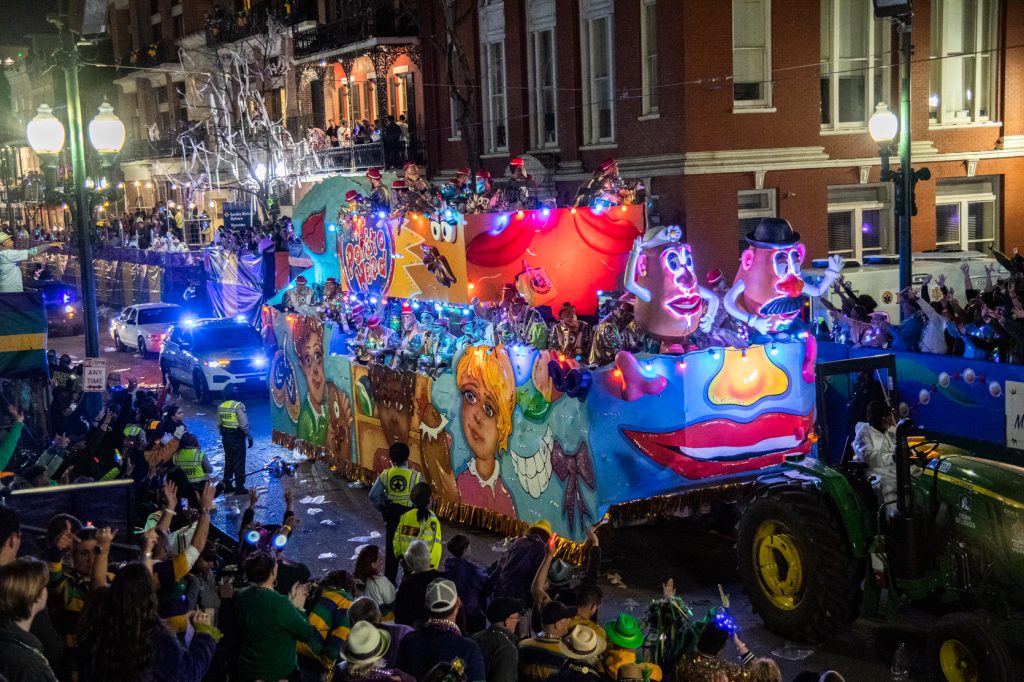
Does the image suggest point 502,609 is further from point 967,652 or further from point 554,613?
point 967,652

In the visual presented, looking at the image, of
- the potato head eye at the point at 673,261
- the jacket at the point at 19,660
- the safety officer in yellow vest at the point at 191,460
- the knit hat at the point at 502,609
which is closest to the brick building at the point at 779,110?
the potato head eye at the point at 673,261

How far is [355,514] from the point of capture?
550 inches

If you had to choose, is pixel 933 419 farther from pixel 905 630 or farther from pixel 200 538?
pixel 200 538

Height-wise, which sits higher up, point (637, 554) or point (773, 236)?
point (773, 236)

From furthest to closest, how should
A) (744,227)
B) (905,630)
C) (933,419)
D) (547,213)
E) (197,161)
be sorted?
1. (197,161)
2. (744,227)
3. (547,213)
4. (933,419)
5. (905,630)

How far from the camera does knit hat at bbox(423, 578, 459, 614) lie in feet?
20.0

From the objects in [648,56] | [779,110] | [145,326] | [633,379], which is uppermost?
[648,56]

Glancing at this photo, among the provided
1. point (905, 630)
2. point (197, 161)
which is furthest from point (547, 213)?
point (197, 161)

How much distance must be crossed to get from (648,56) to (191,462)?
13288 mm

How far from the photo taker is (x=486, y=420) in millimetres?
12688

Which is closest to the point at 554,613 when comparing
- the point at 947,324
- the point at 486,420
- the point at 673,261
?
the point at 673,261

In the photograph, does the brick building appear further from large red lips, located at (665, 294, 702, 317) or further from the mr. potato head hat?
large red lips, located at (665, 294, 702, 317)

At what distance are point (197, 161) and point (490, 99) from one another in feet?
74.7

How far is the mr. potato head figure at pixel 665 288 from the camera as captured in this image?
10836 mm
